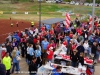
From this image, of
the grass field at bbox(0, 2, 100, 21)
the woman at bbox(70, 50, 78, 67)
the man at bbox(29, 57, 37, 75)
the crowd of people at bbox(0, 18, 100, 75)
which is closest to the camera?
the man at bbox(29, 57, 37, 75)

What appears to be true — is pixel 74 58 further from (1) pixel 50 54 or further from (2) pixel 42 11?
(2) pixel 42 11

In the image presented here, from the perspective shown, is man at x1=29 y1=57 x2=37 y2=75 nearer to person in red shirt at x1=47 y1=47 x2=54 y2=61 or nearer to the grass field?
person in red shirt at x1=47 y1=47 x2=54 y2=61

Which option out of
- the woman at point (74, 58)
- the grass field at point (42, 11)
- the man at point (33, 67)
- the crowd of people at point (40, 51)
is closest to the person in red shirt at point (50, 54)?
the crowd of people at point (40, 51)

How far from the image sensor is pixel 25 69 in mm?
12484

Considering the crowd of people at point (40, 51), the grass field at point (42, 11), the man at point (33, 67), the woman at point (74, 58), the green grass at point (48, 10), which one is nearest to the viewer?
the man at point (33, 67)

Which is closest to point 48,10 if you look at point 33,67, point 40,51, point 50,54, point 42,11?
point 42,11

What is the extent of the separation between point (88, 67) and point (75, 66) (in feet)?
2.40

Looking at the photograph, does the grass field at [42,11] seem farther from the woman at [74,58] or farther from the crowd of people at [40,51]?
the woman at [74,58]

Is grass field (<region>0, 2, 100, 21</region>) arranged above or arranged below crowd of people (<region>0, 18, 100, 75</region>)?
below

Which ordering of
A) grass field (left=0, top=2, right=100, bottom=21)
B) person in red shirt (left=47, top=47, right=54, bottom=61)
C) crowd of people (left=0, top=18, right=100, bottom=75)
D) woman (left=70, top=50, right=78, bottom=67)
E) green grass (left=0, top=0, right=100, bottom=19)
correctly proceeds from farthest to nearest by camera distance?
green grass (left=0, top=0, right=100, bottom=19)
grass field (left=0, top=2, right=100, bottom=21)
person in red shirt (left=47, top=47, right=54, bottom=61)
woman (left=70, top=50, right=78, bottom=67)
crowd of people (left=0, top=18, right=100, bottom=75)

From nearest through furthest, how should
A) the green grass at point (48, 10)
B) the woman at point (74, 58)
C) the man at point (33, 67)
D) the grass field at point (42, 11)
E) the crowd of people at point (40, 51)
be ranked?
the man at point (33, 67), the crowd of people at point (40, 51), the woman at point (74, 58), the grass field at point (42, 11), the green grass at point (48, 10)

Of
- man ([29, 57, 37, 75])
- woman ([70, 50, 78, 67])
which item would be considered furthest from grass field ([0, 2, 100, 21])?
man ([29, 57, 37, 75])

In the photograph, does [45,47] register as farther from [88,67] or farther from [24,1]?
[24,1]

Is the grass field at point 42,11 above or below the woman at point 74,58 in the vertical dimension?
below
